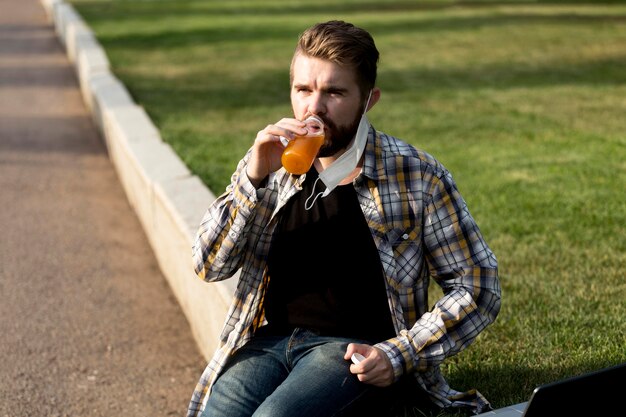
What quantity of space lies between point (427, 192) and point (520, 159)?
169 inches

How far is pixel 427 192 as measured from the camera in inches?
123

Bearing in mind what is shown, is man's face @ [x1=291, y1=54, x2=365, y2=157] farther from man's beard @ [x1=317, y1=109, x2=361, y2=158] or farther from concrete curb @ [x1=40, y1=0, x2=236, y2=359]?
concrete curb @ [x1=40, y1=0, x2=236, y2=359]

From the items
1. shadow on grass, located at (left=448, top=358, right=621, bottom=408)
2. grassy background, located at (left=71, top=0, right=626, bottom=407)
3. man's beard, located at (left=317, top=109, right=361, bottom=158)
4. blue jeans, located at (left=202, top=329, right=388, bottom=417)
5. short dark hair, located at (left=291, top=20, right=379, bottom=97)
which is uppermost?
short dark hair, located at (left=291, top=20, right=379, bottom=97)

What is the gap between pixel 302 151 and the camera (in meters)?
2.90

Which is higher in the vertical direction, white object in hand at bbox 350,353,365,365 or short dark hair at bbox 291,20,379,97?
short dark hair at bbox 291,20,379,97

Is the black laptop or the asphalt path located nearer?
the black laptop

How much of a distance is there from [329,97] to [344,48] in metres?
0.15

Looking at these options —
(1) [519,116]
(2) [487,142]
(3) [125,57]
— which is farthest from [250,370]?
A: (3) [125,57]

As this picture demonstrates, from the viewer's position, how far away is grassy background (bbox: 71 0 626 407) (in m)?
4.30

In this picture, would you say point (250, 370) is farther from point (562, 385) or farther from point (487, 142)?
point (487, 142)

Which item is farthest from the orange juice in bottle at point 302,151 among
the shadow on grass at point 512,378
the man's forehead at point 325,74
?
the shadow on grass at point 512,378

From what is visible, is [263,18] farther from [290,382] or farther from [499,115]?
[290,382]

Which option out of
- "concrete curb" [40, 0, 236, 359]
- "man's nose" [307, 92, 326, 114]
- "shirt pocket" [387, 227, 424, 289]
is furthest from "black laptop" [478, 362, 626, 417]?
"concrete curb" [40, 0, 236, 359]

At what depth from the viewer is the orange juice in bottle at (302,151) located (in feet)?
9.49
